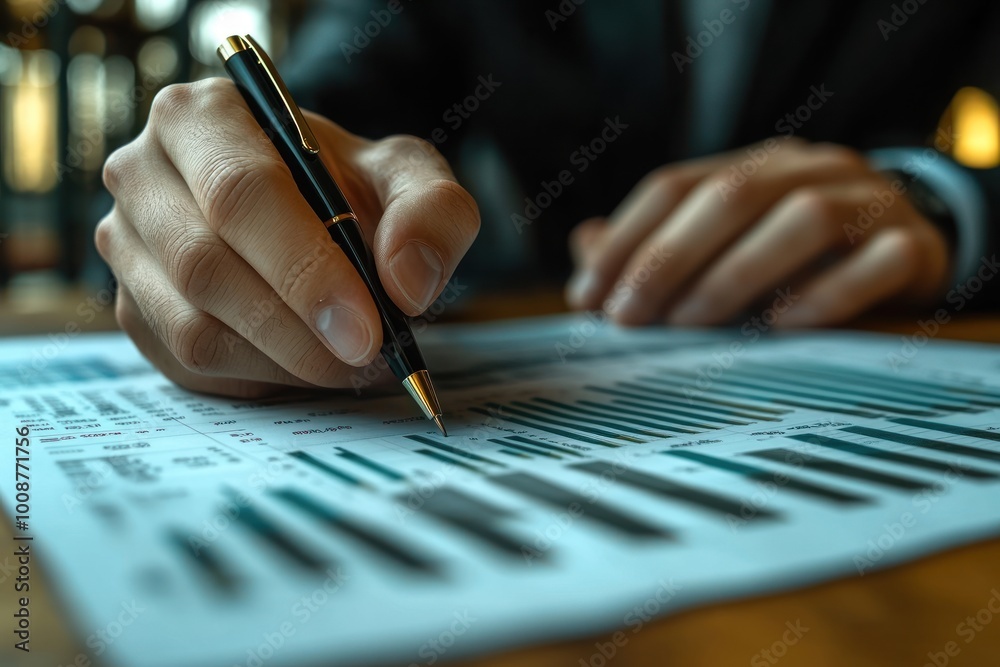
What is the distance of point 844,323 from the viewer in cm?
79

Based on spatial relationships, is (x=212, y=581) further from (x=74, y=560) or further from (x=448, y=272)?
(x=448, y=272)

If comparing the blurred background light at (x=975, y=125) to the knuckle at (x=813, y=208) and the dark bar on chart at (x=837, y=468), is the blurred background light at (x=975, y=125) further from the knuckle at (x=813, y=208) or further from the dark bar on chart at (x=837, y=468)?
the dark bar on chart at (x=837, y=468)

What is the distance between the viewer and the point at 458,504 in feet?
0.85

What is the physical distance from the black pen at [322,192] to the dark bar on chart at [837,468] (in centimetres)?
15

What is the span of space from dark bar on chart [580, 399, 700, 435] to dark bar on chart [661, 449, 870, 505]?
44 millimetres

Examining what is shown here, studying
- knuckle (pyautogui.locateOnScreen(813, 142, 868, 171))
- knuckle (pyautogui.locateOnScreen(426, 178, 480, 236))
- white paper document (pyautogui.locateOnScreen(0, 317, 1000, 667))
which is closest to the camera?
white paper document (pyautogui.locateOnScreen(0, 317, 1000, 667))

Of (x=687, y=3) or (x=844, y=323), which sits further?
(x=687, y=3)

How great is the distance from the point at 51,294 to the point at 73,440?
0.81 meters

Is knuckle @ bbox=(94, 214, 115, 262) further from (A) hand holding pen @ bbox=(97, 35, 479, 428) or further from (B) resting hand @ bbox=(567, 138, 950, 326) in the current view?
(B) resting hand @ bbox=(567, 138, 950, 326)

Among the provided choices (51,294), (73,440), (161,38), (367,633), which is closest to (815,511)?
(367,633)

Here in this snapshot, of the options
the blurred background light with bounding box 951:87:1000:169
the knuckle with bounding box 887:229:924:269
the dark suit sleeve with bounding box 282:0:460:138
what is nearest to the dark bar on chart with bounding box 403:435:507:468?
the knuckle with bounding box 887:229:924:269

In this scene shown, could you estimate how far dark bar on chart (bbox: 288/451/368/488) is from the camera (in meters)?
0.29

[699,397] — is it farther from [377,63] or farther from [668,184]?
[377,63]

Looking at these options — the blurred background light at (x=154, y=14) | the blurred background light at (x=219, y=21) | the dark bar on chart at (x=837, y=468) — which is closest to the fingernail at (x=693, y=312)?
the dark bar on chart at (x=837, y=468)
